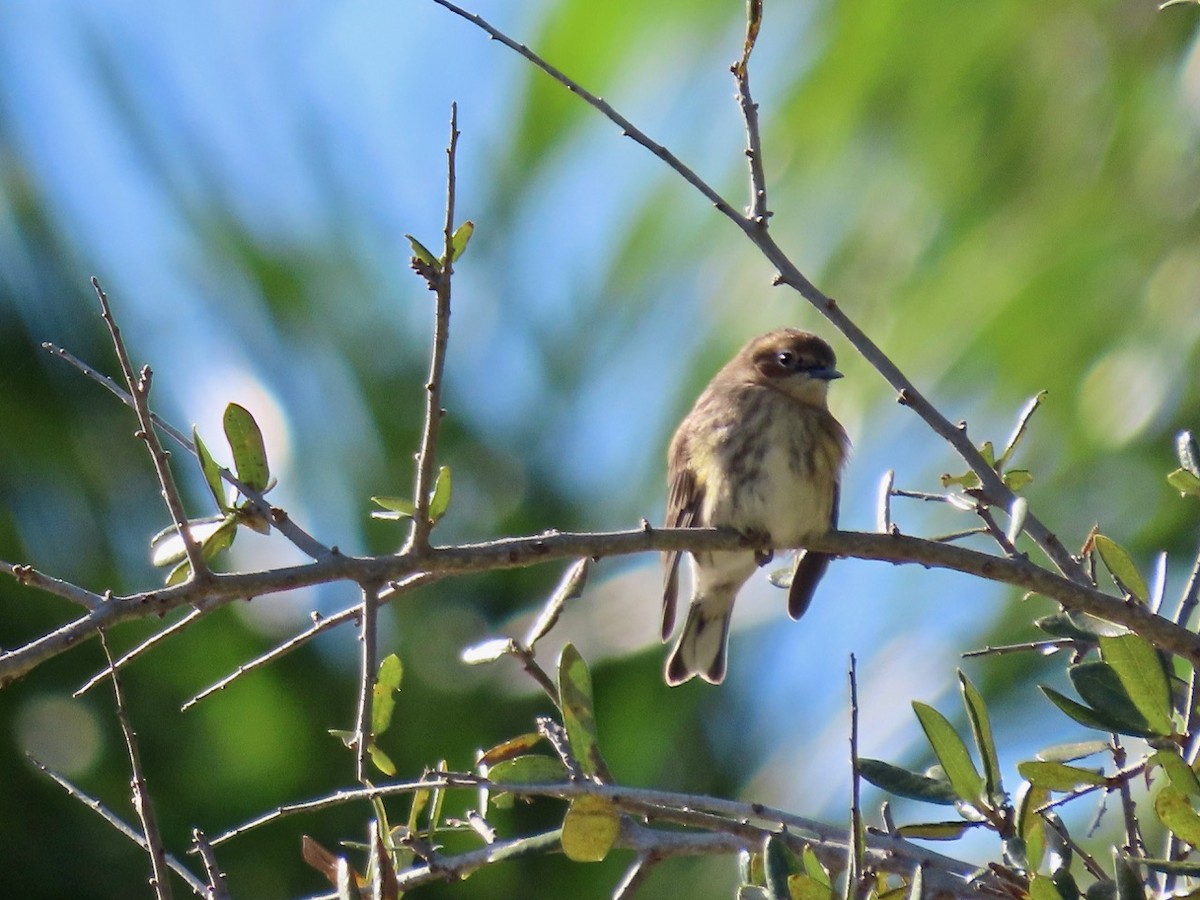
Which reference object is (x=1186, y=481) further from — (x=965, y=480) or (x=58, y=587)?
(x=58, y=587)

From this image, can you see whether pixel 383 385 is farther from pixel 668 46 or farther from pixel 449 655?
pixel 668 46

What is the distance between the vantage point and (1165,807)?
2113 mm

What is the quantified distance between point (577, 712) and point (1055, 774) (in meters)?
0.80

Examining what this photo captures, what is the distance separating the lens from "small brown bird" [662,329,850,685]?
4355 mm

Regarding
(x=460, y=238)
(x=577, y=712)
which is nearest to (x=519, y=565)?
(x=577, y=712)

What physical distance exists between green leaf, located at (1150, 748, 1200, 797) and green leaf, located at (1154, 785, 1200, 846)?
0.03ft

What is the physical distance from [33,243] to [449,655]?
7.50 feet

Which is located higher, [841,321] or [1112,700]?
[841,321]

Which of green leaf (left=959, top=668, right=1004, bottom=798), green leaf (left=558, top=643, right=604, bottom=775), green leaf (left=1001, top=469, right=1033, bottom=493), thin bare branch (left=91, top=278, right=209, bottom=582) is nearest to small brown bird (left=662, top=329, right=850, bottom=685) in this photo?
green leaf (left=1001, top=469, right=1033, bottom=493)

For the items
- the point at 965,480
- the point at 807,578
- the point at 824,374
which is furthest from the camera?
the point at 824,374

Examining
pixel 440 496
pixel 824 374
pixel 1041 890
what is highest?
pixel 824 374

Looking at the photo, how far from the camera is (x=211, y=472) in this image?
233 centimetres

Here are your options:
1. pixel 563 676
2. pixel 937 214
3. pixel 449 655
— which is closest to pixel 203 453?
pixel 563 676

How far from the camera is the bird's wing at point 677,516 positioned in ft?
15.2
